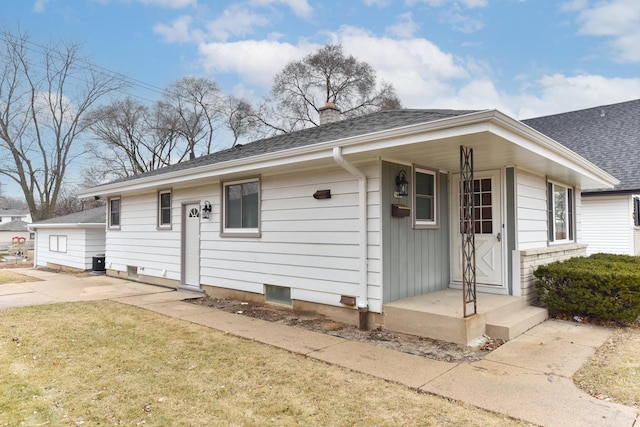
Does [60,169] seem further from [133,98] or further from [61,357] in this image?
[61,357]

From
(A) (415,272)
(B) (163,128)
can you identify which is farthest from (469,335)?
(B) (163,128)

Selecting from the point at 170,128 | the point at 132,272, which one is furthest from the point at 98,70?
the point at 132,272

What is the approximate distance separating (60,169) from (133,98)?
6402 millimetres

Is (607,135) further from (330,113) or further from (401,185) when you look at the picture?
(401,185)

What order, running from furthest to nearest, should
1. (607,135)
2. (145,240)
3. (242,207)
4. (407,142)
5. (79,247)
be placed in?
(607,135), (79,247), (145,240), (242,207), (407,142)

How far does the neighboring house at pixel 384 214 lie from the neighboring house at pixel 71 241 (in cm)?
548

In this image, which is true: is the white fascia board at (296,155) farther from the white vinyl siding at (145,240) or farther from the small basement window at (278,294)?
the small basement window at (278,294)

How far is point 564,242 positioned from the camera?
7.56 metres

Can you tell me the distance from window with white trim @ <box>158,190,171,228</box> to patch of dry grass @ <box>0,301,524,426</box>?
414cm

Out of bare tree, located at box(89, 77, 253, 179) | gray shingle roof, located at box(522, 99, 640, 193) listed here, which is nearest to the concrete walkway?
gray shingle roof, located at box(522, 99, 640, 193)

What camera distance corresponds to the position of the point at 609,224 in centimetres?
1163

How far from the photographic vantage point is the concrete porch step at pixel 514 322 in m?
4.62

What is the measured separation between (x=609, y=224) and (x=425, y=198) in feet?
29.6

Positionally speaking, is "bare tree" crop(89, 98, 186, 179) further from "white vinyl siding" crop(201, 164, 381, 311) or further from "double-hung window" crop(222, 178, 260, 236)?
"white vinyl siding" crop(201, 164, 381, 311)
